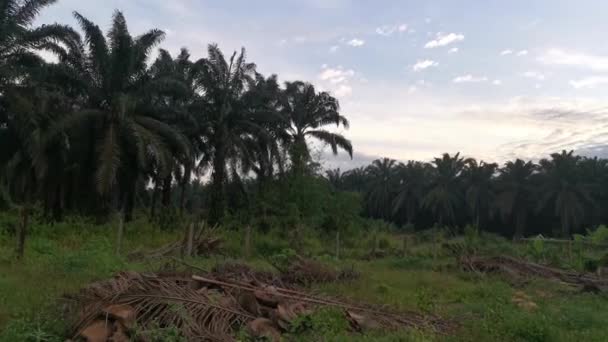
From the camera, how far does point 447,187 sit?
5728cm

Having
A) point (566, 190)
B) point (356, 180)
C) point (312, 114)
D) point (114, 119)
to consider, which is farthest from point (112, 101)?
point (356, 180)

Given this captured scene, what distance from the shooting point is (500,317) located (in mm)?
6988

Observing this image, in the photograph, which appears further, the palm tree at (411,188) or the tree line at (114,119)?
the palm tree at (411,188)

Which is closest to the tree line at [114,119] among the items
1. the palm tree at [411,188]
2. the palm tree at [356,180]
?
the palm tree at [411,188]

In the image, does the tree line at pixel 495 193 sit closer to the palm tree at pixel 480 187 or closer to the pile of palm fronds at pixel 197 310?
the palm tree at pixel 480 187

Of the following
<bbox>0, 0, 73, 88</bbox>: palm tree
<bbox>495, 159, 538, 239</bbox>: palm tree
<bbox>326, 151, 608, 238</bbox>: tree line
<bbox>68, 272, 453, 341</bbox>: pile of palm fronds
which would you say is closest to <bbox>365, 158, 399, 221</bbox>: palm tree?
<bbox>326, 151, 608, 238</bbox>: tree line

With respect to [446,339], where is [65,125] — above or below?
above

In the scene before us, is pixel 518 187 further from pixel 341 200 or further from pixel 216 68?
pixel 216 68

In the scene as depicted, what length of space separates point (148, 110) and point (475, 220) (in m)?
42.2

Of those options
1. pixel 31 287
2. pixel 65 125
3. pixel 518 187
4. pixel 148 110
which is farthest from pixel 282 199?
pixel 518 187

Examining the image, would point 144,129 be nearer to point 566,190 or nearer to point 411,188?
point 566,190

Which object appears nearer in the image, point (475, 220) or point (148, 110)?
point (148, 110)

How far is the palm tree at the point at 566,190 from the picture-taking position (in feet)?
149

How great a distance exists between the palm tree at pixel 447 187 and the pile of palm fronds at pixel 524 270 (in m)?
39.8
